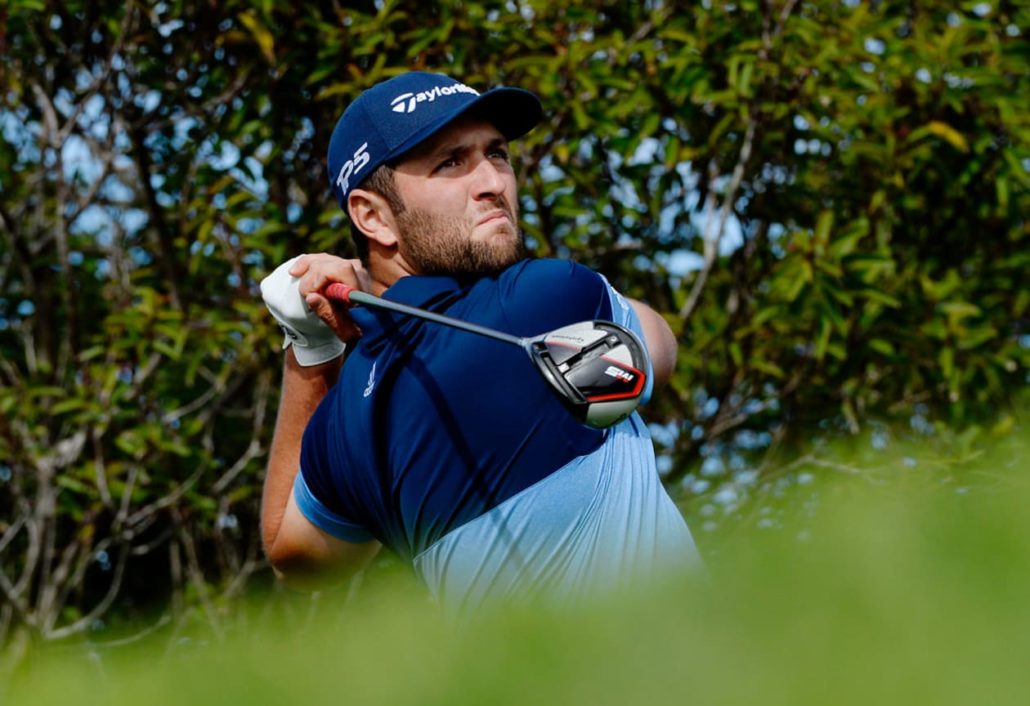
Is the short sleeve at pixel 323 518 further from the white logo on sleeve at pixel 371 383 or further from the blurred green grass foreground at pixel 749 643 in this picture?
the blurred green grass foreground at pixel 749 643

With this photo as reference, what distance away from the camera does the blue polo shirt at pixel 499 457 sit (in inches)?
111

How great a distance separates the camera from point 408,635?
3.46ft

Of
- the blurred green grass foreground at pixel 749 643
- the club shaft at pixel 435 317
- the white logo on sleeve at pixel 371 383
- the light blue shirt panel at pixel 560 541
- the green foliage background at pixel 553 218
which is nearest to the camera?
the blurred green grass foreground at pixel 749 643

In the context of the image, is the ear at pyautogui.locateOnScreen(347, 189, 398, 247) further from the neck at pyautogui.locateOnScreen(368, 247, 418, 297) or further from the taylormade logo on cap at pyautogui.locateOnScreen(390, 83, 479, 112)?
the taylormade logo on cap at pyautogui.locateOnScreen(390, 83, 479, 112)

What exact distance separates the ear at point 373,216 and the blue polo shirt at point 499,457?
0.29 m

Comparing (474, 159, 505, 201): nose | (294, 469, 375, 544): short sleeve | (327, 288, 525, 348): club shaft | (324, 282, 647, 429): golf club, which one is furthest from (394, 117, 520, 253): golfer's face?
(294, 469, 375, 544): short sleeve

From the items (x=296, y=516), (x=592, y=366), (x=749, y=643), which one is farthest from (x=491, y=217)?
(x=749, y=643)

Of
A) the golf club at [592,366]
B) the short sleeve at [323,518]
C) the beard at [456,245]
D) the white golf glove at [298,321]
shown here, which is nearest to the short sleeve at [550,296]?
the beard at [456,245]

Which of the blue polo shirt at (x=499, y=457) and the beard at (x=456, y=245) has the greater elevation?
the beard at (x=456, y=245)

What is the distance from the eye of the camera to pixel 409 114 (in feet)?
10.4

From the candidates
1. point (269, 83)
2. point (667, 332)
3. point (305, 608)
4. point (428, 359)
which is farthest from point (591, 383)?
point (305, 608)

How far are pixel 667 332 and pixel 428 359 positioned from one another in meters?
0.75

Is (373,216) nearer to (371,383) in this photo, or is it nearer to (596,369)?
(371,383)

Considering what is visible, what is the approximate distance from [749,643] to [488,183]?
231 centimetres
